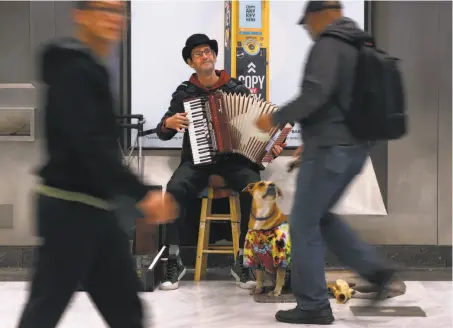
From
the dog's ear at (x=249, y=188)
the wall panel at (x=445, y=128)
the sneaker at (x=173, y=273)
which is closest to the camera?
the dog's ear at (x=249, y=188)

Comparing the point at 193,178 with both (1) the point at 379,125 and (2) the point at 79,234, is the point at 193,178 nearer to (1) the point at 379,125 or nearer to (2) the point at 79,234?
(1) the point at 379,125

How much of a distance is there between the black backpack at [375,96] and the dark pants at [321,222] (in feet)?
0.43

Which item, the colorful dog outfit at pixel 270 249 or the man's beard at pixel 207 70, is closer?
the colorful dog outfit at pixel 270 249

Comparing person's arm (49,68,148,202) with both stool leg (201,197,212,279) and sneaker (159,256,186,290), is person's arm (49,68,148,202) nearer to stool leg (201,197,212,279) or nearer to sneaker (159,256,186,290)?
sneaker (159,256,186,290)

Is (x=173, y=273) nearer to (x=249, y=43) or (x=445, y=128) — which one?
(x=249, y=43)

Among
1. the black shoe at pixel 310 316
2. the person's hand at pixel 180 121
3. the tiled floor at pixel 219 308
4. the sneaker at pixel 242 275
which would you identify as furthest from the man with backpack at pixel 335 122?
the person's hand at pixel 180 121

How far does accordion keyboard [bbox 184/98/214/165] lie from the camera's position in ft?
13.8

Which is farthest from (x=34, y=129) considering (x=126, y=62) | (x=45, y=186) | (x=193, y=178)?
(x=45, y=186)

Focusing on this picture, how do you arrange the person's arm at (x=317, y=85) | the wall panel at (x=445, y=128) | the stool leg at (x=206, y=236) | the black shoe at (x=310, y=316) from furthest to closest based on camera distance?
the wall panel at (x=445, y=128), the stool leg at (x=206, y=236), the black shoe at (x=310, y=316), the person's arm at (x=317, y=85)

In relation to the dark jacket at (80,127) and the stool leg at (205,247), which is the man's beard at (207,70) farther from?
the dark jacket at (80,127)

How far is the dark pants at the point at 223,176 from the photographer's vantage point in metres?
4.32

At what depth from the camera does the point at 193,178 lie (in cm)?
436

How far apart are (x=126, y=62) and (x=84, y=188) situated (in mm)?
3220

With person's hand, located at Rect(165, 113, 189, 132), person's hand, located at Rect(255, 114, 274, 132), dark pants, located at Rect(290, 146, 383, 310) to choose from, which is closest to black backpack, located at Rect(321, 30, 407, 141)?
dark pants, located at Rect(290, 146, 383, 310)
